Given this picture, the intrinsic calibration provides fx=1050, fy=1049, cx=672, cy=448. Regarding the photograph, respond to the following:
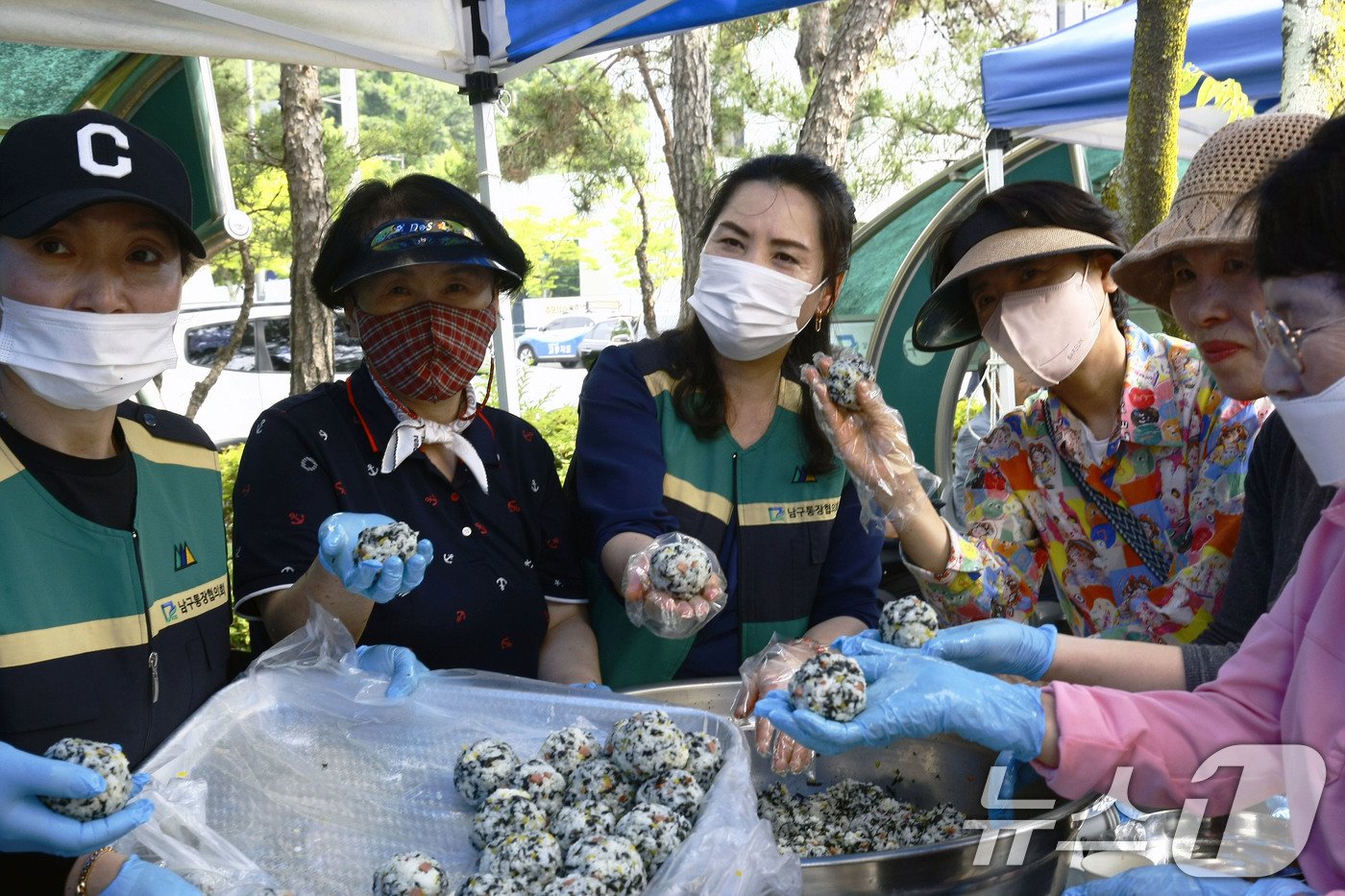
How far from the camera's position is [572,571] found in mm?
2812

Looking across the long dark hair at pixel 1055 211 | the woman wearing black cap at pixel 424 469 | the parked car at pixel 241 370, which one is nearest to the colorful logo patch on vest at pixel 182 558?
the woman wearing black cap at pixel 424 469

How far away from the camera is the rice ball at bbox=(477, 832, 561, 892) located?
65.2 inches

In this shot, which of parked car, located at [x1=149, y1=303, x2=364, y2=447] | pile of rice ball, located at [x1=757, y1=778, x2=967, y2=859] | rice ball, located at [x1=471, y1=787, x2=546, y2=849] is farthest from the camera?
parked car, located at [x1=149, y1=303, x2=364, y2=447]

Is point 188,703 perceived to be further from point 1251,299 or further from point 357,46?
point 357,46

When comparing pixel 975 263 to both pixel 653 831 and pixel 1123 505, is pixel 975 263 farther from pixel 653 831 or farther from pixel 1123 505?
pixel 653 831

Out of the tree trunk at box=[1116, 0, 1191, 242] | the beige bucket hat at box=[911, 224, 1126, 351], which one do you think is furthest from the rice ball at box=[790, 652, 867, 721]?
the tree trunk at box=[1116, 0, 1191, 242]

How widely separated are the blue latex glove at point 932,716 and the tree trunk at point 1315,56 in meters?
2.97

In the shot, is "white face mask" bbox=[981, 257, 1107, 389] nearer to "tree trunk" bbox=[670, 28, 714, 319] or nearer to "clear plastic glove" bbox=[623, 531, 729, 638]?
"clear plastic glove" bbox=[623, 531, 729, 638]

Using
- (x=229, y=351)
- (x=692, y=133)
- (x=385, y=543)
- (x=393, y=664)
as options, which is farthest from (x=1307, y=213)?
(x=229, y=351)

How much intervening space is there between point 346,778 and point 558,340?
25.2 meters

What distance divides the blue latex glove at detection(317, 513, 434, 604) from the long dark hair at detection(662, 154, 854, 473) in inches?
38.2

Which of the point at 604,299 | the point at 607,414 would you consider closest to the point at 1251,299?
the point at 607,414

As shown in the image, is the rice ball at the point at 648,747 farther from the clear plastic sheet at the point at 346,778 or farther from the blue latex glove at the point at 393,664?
the blue latex glove at the point at 393,664

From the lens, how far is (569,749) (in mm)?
1980
